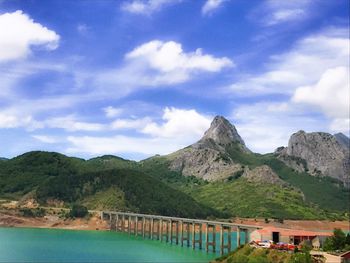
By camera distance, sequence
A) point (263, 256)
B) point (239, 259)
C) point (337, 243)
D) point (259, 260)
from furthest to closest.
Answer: point (239, 259), point (337, 243), point (263, 256), point (259, 260)

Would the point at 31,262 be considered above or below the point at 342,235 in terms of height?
below

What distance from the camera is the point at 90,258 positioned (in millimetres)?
106125

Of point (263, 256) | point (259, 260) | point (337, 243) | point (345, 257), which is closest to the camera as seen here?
point (345, 257)

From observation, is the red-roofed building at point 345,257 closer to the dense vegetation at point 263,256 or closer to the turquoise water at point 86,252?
the dense vegetation at point 263,256

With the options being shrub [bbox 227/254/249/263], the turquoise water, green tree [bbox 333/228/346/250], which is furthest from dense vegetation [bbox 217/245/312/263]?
the turquoise water

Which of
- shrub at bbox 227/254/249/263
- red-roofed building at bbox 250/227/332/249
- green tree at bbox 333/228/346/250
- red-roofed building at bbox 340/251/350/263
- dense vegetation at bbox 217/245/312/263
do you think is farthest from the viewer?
red-roofed building at bbox 250/227/332/249

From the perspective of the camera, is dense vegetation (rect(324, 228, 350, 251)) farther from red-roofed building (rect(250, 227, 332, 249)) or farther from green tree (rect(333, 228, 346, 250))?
red-roofed building (rect(250, 227, 332, 249))

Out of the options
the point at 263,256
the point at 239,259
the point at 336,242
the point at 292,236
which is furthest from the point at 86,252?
the point at 336,242

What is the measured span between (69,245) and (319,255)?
74969 mm

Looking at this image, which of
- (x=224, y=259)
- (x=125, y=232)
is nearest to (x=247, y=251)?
(x=224, y=259)

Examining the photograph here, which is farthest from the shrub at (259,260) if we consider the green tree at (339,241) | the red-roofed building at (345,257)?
the green tree at (339,241)

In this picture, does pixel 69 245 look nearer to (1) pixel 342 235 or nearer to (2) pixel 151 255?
(2) pixel 151 255

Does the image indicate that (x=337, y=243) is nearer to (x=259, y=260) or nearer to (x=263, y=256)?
(x=263, y=256)

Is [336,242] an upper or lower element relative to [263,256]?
upper
